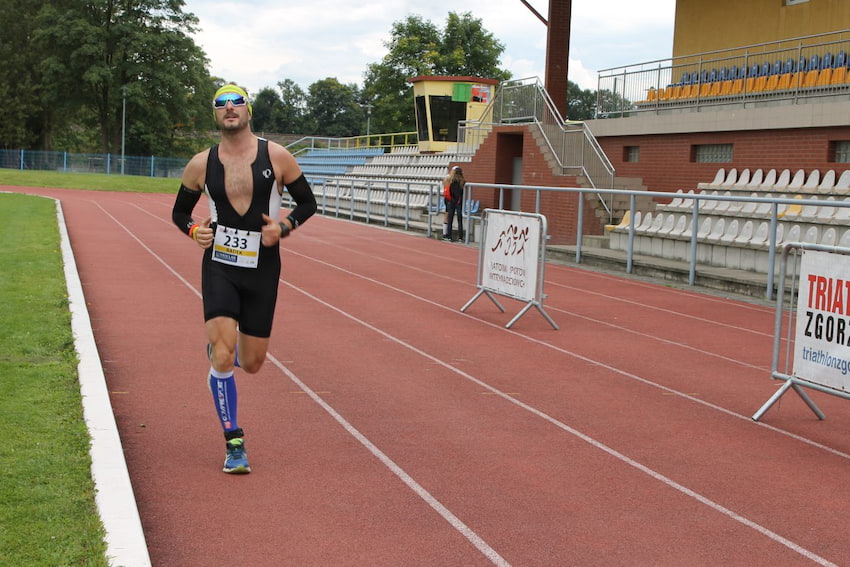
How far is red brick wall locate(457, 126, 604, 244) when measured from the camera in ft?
68.7

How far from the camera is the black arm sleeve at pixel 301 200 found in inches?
232

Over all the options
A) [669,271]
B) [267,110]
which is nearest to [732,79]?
[669,271]

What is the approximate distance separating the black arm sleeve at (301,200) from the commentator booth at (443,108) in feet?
130

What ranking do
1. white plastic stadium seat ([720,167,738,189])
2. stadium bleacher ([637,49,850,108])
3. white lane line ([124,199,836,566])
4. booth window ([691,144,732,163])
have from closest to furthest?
1. white lane line ([124,199,836,566])
2. stadium bleacher ([637,49,850,108])
3. white plastic stadium seat ([720,167,738,189])
4. booth window ([691,144,732,163])

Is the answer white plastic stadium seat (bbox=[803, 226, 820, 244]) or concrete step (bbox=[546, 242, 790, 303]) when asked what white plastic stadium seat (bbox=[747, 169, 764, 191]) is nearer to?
concrete step (bbox=[546, 242, 790, 303])

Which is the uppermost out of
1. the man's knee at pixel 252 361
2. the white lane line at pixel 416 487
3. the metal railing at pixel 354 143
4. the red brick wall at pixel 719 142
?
the metal railing at pixel 354 143

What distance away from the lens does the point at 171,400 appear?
7.23 m

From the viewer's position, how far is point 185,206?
596 centimetres

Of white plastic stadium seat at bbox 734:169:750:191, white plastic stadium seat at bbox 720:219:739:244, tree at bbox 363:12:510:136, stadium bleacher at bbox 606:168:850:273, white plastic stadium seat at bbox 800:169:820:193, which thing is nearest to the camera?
stadium bleacher at bbox 606:168:850:273

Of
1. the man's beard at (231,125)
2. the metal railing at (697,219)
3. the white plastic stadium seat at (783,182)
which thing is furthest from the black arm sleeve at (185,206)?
the white plastic stadium seat at (783,182)

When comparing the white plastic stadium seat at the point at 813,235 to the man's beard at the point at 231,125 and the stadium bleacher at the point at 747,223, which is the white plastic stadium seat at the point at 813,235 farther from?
the man's beard at the point at 231,125

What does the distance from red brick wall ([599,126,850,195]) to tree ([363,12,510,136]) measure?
61.7 metres

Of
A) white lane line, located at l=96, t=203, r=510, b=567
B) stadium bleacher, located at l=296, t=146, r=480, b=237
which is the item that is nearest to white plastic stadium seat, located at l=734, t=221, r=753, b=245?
stadium bleacher, located at l=296, t=146, r=480, b=237

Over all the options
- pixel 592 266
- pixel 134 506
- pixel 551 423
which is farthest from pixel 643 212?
pixel 134 506
